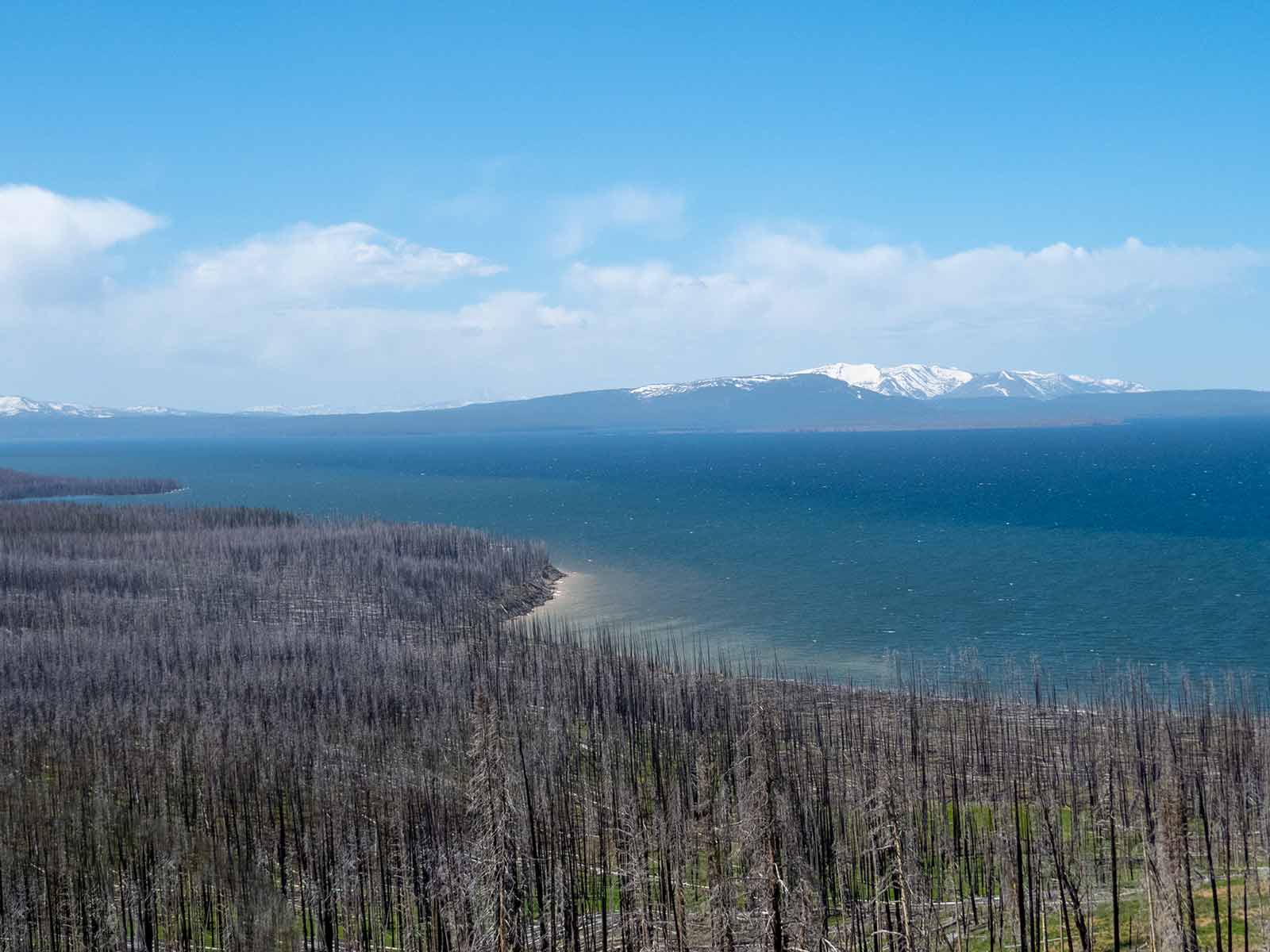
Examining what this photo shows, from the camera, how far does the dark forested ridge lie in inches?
7180

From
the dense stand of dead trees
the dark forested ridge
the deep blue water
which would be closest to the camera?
the dense stand of dead trees

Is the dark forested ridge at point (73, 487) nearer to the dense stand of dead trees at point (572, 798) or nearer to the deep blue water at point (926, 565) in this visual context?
the deep blue water at point (926, 565)

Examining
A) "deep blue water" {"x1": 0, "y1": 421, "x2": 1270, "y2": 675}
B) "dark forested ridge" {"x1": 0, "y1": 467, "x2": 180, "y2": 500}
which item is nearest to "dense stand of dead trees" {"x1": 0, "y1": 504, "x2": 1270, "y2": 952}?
"deep blue water" {"x1": 0, "y1": 421, "x2": 1270, "y2": 675}

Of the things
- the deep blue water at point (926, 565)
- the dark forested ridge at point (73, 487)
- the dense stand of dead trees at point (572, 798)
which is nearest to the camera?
the dense stand of dead trees at point (572, 798)

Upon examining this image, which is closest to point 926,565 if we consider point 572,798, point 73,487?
point 572,798

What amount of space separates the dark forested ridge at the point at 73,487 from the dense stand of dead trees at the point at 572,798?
138 m

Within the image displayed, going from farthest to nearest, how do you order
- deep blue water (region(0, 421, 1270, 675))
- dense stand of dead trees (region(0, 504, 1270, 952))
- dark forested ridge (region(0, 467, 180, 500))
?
dark forested ridge (region(0, 467, 180, 500)) < deep blue water (region(0, 421, 1270, 675)) < dense stand of dead trees (region(0, 504, 1270, 952))

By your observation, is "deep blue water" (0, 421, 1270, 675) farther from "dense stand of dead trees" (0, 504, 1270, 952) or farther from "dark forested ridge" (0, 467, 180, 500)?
"dark forested ridge" (0, 467, 180, 500)

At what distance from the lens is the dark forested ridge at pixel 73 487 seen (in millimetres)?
182375

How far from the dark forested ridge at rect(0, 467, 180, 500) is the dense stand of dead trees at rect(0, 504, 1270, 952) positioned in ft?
452

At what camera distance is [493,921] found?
35.8ft

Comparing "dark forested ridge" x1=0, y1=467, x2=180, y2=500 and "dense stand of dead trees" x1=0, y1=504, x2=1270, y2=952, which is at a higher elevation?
"dark forested ridge" x1=0, y1=467, x2=180, y2=500

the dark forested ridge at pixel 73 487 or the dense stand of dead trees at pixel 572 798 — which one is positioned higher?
the dark forested ridge at pixel 73 487

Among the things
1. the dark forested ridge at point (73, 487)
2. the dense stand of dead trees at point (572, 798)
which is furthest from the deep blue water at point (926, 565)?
the dark forested ridge at point (73, 487)
